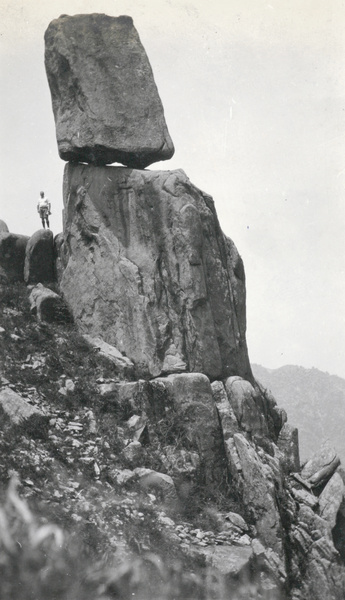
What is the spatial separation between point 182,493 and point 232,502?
1253 millimetres

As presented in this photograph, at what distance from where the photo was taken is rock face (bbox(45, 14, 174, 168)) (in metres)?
20.1

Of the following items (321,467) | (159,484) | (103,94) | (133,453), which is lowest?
(321,467)

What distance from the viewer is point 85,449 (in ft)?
49.4

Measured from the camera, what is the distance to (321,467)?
18.9 metres

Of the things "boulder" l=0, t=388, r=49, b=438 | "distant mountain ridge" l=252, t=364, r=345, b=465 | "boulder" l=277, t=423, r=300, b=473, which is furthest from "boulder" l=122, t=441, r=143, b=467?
"distant mountain ridge" l=252, t=364, r=345, b=465

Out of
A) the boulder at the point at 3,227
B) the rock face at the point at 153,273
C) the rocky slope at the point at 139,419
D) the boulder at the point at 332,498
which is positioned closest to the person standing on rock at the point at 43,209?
the boulder at the point at 3,227

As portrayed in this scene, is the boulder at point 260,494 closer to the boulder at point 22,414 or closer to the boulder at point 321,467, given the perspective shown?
the boulder at point 321,467

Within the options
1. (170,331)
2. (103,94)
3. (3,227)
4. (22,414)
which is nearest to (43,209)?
(3,227)

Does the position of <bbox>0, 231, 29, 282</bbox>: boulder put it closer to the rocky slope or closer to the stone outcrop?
the rocky slope

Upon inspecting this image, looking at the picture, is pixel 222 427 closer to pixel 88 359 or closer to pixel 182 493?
pixel 182 493

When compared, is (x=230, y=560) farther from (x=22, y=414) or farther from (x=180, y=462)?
(x=22, y=414)

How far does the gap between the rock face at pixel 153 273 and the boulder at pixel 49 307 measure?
35 centimetres

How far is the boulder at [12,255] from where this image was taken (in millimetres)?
21875

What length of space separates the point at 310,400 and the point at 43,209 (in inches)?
4543
